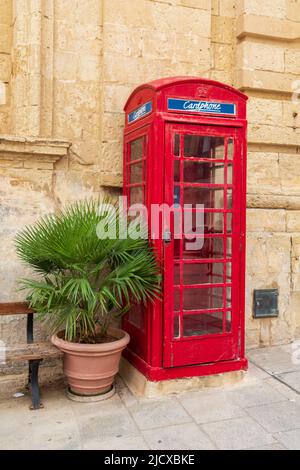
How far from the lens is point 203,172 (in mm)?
3951

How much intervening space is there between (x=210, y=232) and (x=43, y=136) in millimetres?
1887

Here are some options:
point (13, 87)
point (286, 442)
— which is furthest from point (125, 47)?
point (286, 442)

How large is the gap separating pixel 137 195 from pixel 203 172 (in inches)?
26.4

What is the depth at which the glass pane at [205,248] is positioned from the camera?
4.00m

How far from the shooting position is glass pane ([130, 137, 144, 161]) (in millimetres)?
4062

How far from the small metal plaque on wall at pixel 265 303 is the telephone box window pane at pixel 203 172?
1675 millimetres

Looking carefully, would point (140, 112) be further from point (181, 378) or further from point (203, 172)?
point (181, 378)

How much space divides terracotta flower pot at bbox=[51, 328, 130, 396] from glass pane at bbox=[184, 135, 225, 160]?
174cm

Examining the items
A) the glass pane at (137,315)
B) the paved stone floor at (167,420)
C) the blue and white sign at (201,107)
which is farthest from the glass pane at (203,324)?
the blue and white sign at (201,107)

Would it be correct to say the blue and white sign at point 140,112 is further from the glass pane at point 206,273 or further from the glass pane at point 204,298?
the glass pane at point 204,298

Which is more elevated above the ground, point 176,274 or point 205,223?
point 205,223

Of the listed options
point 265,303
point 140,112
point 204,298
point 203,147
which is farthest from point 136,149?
point 265,303
